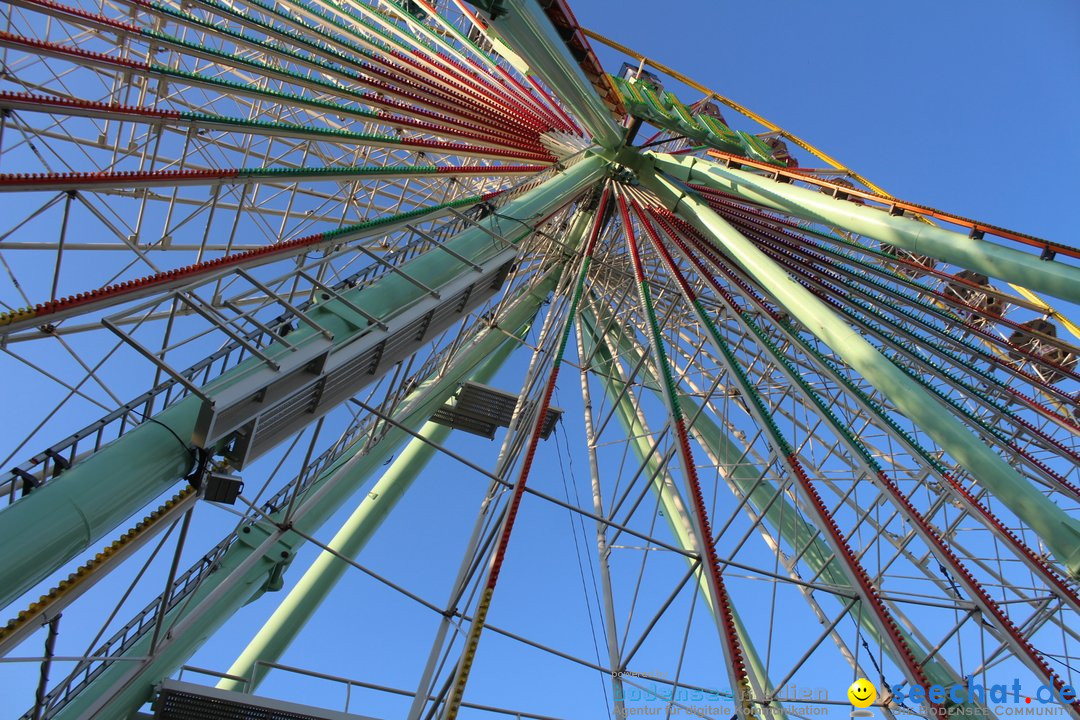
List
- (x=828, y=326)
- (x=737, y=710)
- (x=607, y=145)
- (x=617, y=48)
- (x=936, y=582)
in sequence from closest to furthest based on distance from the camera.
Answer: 1. (x=737, y=710)
2. (x=828, y=326)
3. (x=936, y=582)
4. (x=607, y=145)
5. (x=617, y=48)

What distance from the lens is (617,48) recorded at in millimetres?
27297

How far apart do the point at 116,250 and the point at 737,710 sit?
12.5 metres

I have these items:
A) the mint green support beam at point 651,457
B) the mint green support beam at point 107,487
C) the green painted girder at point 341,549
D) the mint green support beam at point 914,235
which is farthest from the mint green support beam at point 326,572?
the mint green support beam at point 914,235

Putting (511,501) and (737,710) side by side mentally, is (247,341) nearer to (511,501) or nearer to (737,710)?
(511,501)

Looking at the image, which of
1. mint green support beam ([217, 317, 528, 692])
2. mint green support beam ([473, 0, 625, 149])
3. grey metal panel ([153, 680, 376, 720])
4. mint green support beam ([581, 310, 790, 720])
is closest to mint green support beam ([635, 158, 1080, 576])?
mint green support beam ([473, 0, 625, 149])

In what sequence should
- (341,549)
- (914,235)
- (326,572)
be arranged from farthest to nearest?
(341,549) → (326,572) → (914,235)

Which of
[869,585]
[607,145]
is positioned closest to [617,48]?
[607,145]

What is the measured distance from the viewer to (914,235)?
974 cm

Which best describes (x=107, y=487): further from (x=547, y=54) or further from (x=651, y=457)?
(x=651, y=457)

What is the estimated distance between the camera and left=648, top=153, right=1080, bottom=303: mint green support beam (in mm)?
8555

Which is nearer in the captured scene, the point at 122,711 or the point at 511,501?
the point at 122,711

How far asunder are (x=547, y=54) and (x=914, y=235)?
5.35 m

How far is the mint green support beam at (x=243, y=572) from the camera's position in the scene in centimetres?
934

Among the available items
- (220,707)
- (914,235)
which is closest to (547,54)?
(914,235)
